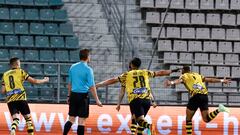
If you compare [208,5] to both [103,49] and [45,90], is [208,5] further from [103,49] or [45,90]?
[45,90]

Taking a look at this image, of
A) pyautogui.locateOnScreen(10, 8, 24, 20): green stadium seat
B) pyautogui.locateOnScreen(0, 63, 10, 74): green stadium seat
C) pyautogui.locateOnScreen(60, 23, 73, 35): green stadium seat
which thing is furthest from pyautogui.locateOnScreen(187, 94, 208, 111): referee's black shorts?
pyautogui.locateOnScreen(10, 8, 24, 20): green stadium seat

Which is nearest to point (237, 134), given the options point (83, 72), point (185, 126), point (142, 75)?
point (185, 126)

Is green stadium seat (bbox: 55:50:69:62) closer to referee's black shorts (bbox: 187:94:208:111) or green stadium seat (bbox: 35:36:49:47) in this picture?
green stadium seat (bbox: 35:36:49:47)

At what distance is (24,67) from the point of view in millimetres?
22266

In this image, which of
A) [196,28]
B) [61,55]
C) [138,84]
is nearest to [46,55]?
[61,55]

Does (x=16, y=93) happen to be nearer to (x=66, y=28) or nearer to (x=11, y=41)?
(x=11, y=41)

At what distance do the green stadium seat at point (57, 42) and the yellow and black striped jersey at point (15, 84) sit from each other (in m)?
9.21

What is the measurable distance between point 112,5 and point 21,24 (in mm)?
3362

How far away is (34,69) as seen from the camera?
861 inches

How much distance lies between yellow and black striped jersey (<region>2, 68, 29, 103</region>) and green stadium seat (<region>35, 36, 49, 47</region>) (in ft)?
29.6

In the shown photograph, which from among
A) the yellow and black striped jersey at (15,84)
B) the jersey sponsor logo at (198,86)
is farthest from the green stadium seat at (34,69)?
the jersey sponsor logo at (198,86)

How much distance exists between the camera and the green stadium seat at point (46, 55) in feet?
84.6

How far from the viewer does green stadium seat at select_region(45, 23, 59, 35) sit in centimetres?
2681

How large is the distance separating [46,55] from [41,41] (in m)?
0.70
